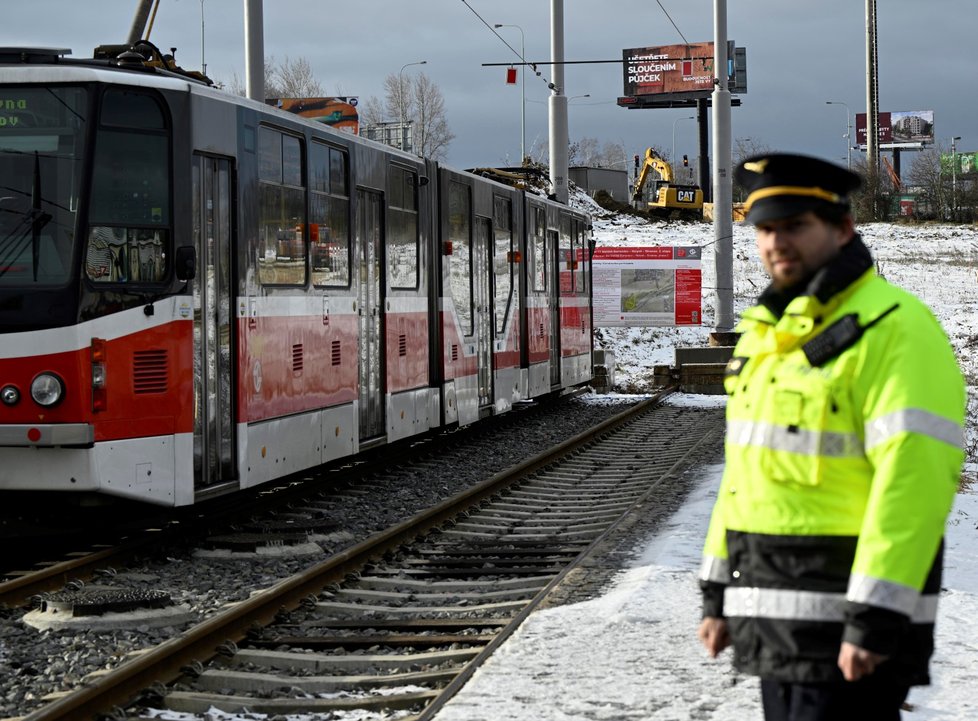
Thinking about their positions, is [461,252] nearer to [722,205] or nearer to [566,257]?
[566,257]

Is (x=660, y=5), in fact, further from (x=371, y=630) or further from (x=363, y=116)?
(x=363, y=116)

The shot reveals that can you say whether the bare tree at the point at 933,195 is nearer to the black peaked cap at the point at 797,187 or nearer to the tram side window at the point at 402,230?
the tram side window at the point at 402,230

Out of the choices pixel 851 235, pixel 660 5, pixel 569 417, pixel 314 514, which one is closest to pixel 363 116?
pixel 660 5

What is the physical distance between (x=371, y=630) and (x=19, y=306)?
3313 millimetres

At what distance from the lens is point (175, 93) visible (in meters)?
Result: 9.83

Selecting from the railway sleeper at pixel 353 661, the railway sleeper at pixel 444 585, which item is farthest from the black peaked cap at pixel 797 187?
the railway sleeper at pixel 444 585

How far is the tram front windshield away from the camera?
368 inches

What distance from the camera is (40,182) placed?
9.45m

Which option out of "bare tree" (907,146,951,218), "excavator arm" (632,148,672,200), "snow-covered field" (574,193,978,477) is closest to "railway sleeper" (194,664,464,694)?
"snow-covered field" (574,193,978,477)

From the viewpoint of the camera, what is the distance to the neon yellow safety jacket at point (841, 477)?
300 cm

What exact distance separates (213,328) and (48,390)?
1.46 meters

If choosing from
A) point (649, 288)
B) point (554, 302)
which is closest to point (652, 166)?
point (649, 288)

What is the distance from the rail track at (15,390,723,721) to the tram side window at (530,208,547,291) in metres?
8.09

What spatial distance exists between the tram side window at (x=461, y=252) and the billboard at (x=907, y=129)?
Answer: 10320cm
